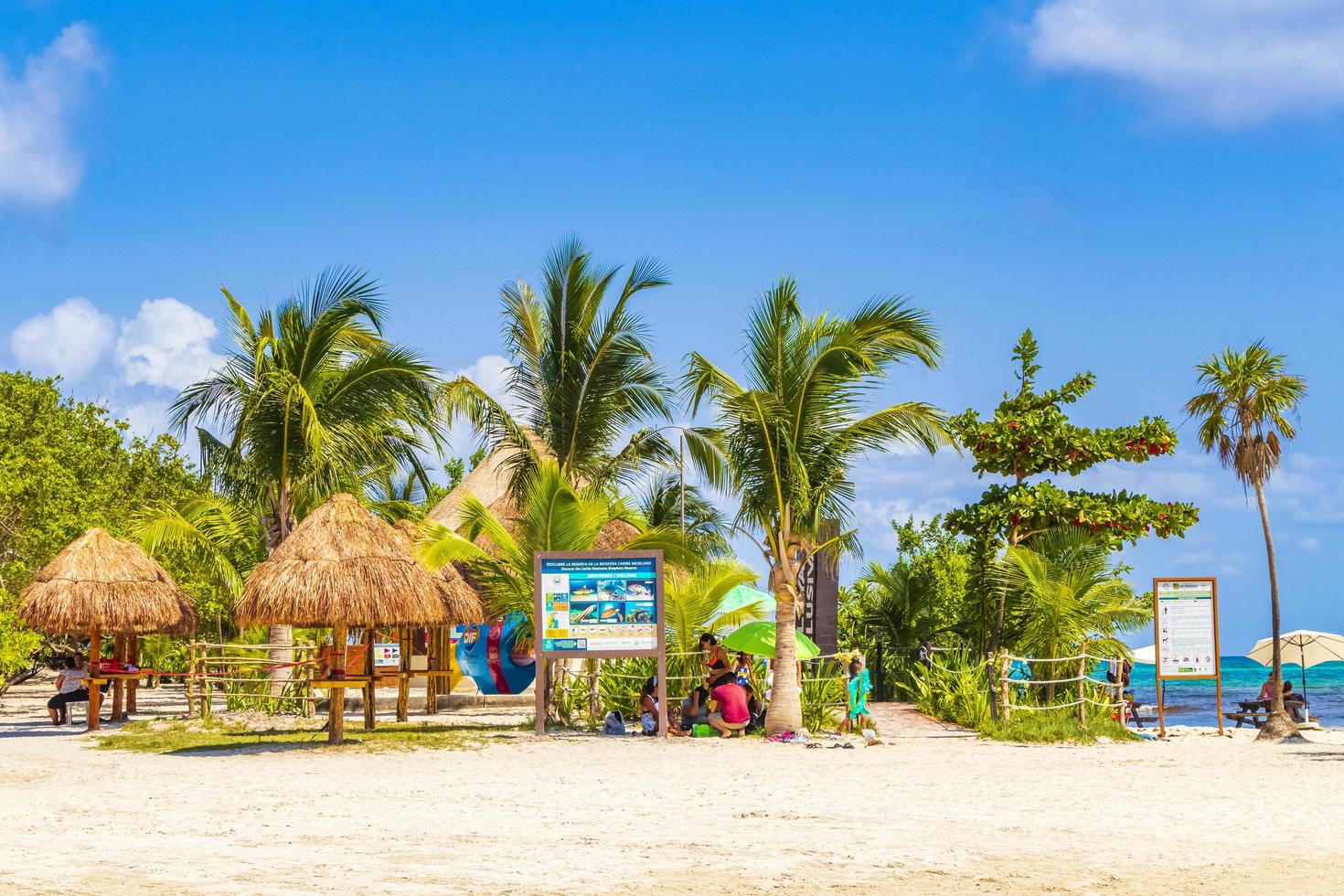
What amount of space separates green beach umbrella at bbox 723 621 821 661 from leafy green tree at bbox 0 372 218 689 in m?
9.20

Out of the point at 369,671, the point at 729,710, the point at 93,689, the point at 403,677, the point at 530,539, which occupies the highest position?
the point at 530,539

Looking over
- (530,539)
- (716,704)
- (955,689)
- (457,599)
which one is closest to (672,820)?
(716,704)

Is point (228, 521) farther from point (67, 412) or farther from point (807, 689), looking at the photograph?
point (807, 689)

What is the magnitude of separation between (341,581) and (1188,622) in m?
11.0

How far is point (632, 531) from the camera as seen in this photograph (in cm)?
2317

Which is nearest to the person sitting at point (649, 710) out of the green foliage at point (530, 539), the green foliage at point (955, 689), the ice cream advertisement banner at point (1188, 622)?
the green foliage at point (530, 539)

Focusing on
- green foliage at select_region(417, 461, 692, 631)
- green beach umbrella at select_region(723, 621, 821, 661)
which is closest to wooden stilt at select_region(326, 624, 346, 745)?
green foliage at select_region(417, 461, 692, 631)

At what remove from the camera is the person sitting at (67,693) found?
19750 mm

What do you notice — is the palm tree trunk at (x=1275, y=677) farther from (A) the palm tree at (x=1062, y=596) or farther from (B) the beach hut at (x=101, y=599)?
(B) the beach hut at (x=101, y=599)

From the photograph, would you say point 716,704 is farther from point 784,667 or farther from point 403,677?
point 403,677

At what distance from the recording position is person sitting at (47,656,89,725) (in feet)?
64.8

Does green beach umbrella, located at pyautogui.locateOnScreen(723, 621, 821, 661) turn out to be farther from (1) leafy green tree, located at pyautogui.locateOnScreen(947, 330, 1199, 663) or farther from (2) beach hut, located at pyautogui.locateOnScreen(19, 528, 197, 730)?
(2) beach hut, located at pyautogui.locateOnScreen(19, 528, 197, 730)

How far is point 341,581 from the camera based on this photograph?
15219 millimetres

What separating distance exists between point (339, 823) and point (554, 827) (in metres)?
1.50
